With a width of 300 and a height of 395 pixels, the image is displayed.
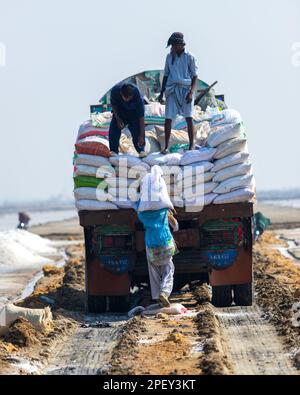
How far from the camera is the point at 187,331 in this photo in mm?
12289

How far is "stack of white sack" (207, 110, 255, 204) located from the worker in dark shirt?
0.95 m

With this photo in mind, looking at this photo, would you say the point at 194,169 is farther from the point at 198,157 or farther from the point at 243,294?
the point at 243,294

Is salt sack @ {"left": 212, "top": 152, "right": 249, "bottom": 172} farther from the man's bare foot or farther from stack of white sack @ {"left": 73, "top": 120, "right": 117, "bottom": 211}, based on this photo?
the man's bare foot

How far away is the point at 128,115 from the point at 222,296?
2664 mm

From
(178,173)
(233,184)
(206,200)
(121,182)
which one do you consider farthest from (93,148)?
→ (233,184)

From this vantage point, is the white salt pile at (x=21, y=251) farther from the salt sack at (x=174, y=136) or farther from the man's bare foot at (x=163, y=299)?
the man's bare foot at (x=163, y=299)

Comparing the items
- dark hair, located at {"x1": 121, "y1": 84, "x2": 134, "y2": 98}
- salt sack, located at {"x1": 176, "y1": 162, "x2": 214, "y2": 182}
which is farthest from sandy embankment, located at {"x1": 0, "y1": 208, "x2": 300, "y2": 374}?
dark hair, located at {"x1": 121, "y1": 84, "x2": 134, "y2": 98}

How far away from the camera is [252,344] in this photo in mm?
11336

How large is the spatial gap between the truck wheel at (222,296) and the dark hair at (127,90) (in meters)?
2.74

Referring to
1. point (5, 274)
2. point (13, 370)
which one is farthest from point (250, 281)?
point (5, 274)

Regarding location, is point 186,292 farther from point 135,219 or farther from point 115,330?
point 115,330

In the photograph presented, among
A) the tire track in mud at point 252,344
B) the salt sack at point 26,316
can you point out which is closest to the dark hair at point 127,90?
the tire track in mud at point 252,344

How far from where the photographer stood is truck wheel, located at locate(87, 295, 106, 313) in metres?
14.6

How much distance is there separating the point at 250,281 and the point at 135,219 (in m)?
1.74
